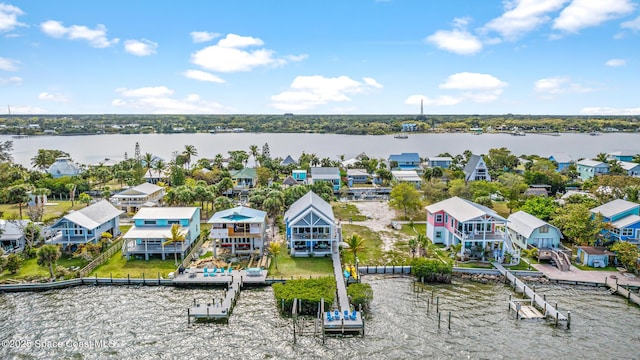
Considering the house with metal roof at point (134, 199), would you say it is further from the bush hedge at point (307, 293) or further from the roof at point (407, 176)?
the roof at point (407, 176)

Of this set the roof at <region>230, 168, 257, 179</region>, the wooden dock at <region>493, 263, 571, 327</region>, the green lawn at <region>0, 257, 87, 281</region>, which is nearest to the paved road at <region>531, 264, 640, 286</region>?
the wooden dock at <region>493, 263, 571, 327</region>

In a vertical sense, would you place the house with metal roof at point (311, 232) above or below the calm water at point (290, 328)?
above

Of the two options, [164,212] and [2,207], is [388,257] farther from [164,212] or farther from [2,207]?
[2,207]

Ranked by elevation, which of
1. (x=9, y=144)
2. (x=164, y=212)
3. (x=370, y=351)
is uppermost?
(x=9, y=144)

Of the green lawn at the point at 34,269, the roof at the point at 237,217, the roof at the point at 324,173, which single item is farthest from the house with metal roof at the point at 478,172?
the green lawn at the point at 34,269

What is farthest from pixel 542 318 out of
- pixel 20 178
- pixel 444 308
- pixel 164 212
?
pixel 20 178
